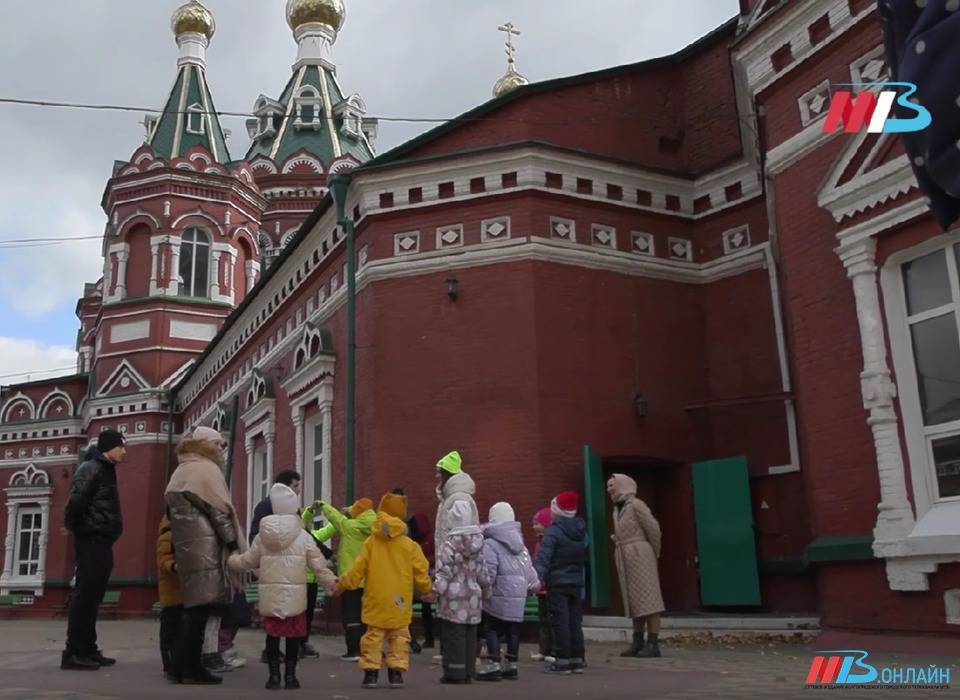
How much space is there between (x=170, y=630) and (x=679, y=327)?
7927 mm

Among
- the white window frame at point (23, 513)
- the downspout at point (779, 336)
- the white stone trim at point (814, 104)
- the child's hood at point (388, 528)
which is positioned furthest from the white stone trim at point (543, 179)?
the white window frame at point (23, 513)

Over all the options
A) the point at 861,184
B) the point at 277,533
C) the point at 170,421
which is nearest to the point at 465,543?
the point at 277,533

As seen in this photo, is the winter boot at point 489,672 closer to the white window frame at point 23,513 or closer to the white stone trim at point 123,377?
the white stone trim at point 123,377

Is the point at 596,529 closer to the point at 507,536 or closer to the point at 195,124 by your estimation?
the point at 507,536

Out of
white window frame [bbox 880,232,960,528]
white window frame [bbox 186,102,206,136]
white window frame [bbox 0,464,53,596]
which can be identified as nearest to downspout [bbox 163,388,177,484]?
white window frame [bbox 0,464,53,596]

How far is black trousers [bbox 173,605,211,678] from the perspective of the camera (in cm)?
→ 664

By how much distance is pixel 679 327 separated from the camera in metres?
12.8

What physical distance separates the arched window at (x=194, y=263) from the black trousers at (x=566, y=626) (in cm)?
2106

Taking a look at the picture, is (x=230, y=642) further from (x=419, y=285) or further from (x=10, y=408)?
(x=10, y=408)

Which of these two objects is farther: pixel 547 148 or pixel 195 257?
pixel 195 257

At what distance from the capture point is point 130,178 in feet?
86.8

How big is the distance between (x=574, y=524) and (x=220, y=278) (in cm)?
2080

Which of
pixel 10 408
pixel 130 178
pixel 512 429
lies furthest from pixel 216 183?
pixel 512 429

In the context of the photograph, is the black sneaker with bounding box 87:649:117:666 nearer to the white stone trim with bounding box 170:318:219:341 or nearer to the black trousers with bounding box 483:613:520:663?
the black trousers with bounding box 483:613:520:663
